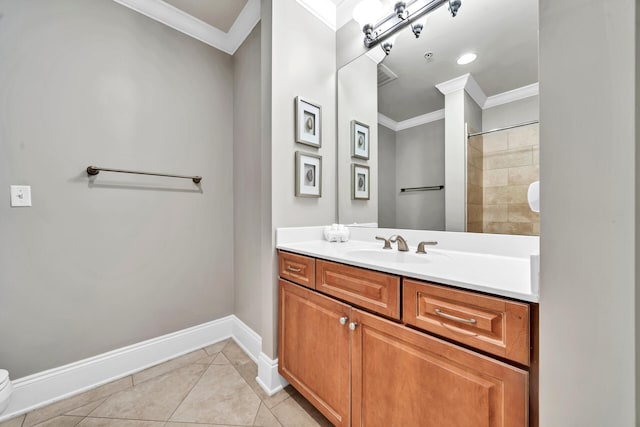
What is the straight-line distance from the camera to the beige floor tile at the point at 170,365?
61.8 inches

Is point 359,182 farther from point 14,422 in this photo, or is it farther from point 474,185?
point 14,422

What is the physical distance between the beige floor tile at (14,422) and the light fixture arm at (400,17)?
2894mm

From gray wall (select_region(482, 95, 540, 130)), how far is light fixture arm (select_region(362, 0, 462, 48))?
1.97 ft

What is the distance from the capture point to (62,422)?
122 centimetres

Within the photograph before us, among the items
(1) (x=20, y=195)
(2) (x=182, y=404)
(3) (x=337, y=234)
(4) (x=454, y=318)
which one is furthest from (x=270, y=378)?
(1) (x=20, y=195)

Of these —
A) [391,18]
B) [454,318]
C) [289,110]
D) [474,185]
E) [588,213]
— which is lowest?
[454,318]

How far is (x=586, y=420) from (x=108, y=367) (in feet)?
7.33

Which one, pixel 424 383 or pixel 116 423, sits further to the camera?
pixel 116 423

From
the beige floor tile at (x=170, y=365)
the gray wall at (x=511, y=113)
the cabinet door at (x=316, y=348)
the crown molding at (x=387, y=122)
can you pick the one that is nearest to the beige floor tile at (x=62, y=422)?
the beige floor tile at (x=170, y=365)

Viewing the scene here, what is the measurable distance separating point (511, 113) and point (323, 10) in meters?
1.48

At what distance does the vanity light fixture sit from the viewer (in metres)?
1.30

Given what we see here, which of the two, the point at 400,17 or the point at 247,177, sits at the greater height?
the point at 400,17

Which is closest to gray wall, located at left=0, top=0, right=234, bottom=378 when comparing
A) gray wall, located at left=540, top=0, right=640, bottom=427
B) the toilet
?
the toilet

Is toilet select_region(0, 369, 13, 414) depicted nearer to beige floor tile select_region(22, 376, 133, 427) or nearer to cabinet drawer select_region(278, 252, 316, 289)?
beige floor tile select_region(22, 376, 133, 427)
